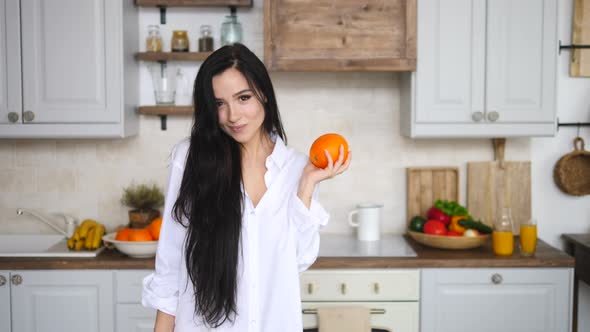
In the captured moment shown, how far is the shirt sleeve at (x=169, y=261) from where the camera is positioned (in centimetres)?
178

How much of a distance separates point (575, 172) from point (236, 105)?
2.26 meters

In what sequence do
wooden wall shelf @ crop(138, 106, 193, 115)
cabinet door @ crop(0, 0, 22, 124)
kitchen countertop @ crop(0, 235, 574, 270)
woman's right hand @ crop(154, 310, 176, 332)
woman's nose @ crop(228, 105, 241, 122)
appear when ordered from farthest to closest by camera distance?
wooden wall shelf @ crop(138, 106, 193, 115), cabinet door @ crop(0, 0, 22, 124), kitchen countertop @ crop(0, 235, 574, 270), woman's right hand @ crop(154, 310, 176, 332), woman's nose @ crop(228, 105, 241, 122)

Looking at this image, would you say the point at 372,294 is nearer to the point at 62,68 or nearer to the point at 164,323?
the point at 164,323

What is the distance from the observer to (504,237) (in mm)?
2904

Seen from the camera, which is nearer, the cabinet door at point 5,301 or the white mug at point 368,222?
the cabinet door at point 5,301

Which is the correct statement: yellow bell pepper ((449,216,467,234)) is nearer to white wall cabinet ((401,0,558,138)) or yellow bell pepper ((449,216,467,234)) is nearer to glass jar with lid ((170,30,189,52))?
white wall cabinet ((401,0,558,138))

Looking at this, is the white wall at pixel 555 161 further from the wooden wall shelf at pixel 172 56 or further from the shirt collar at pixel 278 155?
the shirt collar at pixel 278 155

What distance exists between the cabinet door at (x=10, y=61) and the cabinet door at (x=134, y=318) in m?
0.98

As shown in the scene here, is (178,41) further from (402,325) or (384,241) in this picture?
(402,325)

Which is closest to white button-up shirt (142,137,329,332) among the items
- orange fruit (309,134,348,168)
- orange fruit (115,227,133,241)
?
orange fruit (309,134,348,168)

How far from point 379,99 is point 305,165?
155 cm

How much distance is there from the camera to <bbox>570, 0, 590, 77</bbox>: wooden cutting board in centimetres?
326

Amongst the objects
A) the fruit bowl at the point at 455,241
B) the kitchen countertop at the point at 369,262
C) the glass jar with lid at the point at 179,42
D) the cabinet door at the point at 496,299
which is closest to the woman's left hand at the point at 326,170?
the kitchen countertop at the point at 369,262

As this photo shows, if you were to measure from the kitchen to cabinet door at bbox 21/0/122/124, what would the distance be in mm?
397
